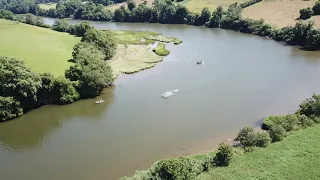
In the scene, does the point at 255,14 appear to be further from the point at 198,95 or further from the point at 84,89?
the point at 84,89

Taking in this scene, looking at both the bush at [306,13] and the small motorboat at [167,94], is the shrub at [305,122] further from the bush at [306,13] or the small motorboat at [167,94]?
the bush at [306,13]

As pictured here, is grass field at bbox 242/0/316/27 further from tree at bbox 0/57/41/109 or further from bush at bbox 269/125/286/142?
tree at bbox 0/57/41/109

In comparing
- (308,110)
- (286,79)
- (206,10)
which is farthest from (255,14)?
(308,110)

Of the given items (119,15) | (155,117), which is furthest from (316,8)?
(119,15)

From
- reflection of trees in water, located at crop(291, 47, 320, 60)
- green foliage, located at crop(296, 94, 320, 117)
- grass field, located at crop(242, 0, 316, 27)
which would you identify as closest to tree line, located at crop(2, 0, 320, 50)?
reflection of trees in water, located at crop(291, 47, 320, 60)

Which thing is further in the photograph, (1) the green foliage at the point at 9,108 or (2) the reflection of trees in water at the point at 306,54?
(2) the reflection of trees in water at the point at 306,54

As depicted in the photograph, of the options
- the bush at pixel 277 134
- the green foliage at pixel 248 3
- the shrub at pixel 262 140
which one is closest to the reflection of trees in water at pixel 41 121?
the shrub at pixel 262 140
